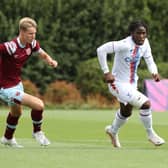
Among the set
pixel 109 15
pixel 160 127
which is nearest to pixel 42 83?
pixel 109 15

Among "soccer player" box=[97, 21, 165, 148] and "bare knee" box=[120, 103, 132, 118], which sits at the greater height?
"soccer player" box=[97, 21, 165, 148]

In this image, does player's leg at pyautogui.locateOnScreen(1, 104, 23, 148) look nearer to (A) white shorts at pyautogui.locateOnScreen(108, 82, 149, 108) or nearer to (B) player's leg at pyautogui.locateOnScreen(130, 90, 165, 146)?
(A) white shorts at pyautogui.locateOnScreen(108, 82, 149, 108)

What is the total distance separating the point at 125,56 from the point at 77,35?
55.6 ft

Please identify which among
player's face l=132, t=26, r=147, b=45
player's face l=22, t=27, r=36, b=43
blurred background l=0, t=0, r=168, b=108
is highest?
player's face l=22, t=27, r=36, b=43

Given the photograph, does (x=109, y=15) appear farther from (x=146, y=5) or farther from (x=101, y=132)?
(x=101, y=132)

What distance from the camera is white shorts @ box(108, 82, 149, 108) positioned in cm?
1384

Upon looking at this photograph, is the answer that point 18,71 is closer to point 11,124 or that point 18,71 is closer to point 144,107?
point 11,124

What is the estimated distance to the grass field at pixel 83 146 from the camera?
10.7 metres

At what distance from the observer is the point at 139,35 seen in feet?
45.6

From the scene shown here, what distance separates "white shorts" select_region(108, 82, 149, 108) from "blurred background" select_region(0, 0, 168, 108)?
48.1ft

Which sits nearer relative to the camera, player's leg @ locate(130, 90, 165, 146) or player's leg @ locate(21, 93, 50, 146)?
player's leg @ locate(21, 93, 50, 146)

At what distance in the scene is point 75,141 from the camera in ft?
52.2

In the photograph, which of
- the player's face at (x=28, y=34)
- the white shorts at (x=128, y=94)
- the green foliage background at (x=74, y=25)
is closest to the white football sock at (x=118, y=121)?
the white shorts at (x=128, y=94)

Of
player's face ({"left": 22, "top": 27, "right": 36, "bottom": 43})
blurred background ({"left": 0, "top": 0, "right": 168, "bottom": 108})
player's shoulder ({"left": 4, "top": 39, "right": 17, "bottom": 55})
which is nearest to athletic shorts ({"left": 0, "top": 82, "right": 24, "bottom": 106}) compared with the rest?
player's shoulder ({"left": 4, "top": 39, "right": 17, "bottom": 55})
